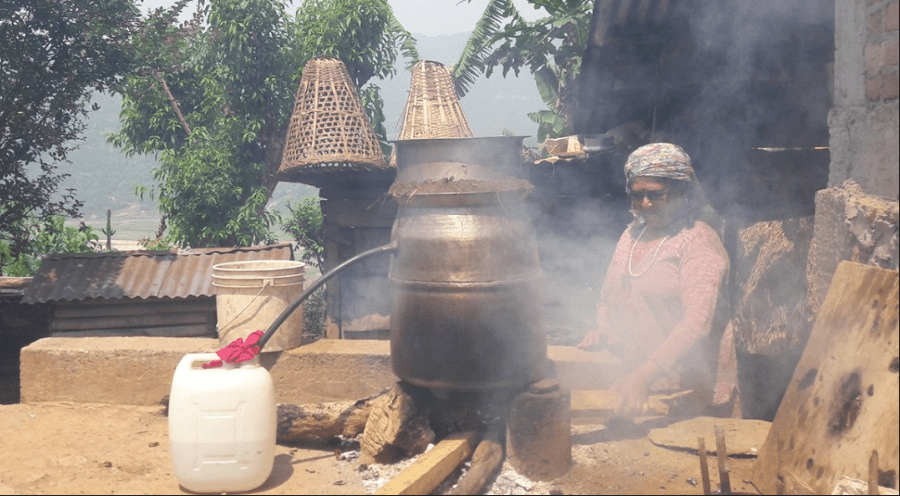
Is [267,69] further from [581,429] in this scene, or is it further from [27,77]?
[581,429]

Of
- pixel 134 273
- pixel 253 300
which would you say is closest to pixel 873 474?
pixel 253 300

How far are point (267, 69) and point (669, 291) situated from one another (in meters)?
14.8

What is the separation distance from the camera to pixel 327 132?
7777 millimetres

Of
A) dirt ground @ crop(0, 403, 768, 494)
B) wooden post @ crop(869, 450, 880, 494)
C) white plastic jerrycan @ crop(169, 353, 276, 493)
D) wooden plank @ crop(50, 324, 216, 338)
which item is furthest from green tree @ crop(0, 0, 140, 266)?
wooden post @ crop(869, 450, 880, 494)

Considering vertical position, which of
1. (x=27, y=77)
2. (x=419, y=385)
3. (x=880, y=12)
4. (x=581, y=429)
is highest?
(x=27, y=77)

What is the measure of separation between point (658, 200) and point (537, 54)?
12636mm

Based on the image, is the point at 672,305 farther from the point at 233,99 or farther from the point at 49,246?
the point at 233,99

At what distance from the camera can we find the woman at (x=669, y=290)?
3.88m

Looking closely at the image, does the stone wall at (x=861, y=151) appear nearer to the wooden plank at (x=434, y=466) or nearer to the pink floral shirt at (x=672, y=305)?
the pink floral shirt at (x=672, y=305)

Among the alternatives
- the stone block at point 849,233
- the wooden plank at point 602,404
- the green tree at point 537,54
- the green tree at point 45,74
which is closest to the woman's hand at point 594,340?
the wooden plank at point 602,404

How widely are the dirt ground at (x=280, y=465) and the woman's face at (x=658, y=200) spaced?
51.0 inches

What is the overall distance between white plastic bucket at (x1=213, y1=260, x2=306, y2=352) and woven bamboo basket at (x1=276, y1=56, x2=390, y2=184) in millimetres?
2931

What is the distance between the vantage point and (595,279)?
809 centimetres

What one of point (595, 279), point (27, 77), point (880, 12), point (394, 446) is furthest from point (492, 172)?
point (27, 77)
